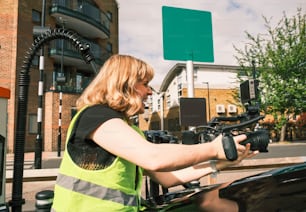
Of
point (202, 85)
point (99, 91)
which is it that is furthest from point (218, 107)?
point (99, 91)

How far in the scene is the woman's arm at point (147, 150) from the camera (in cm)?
93

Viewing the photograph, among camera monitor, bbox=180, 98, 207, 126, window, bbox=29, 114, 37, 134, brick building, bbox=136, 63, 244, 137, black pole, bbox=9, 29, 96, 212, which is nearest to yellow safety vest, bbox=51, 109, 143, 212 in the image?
black pole, bbox=9, 29, 96, 212

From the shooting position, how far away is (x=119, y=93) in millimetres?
1079

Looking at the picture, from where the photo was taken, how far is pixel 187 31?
3.37m

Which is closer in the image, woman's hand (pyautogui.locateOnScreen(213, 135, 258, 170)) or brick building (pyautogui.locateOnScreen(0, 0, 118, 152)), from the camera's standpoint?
woman's hand (pyautogui.locateOnScreen(213, 135, 258, 170))

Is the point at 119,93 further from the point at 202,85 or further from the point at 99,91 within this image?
the point at 202,85

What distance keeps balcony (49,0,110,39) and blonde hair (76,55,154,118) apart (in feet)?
56.9

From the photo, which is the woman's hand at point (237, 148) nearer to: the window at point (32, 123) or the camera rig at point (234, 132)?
the camera rig at point (234, 132)

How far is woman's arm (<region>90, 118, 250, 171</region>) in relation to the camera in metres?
0.93

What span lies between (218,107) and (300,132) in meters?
8.58

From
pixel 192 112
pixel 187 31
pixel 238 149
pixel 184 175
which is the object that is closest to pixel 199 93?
pixel 192 112

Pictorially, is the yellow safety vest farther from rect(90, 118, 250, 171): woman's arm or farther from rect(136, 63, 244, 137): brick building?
rect(136, 63, 244, 137): brick building

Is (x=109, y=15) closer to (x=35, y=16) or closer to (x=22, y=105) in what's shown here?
(x=35, y=16)

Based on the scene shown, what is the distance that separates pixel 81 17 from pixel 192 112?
1697 cm
